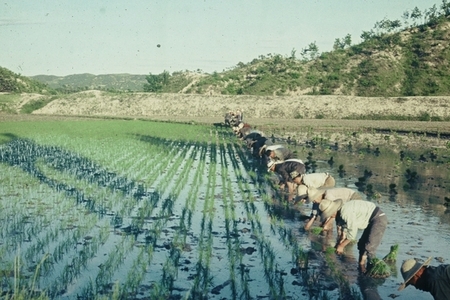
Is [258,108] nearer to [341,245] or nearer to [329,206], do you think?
[329,206]

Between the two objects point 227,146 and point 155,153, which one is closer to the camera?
point 155,153

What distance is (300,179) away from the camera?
946 centimetres

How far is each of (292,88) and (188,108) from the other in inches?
657

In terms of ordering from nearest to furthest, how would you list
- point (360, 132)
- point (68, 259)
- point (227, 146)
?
point (68, 259)
point (227, 146)
point (360, 132)

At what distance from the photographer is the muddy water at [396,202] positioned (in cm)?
705

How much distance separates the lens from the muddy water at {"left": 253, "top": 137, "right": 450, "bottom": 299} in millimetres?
7047

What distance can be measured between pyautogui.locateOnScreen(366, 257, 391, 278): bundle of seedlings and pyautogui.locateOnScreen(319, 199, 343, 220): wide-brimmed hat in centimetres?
105

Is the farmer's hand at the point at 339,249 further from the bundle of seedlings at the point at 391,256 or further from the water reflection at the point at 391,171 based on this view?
the water reflection at the point at 391,171

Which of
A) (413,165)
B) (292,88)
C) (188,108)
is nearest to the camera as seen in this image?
(413,165)

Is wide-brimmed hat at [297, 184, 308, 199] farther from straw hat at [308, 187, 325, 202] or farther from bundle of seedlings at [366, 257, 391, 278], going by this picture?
bundle of seedlings at [366, 257, 391, 278]

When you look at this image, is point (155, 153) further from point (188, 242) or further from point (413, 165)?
point (188, 242)

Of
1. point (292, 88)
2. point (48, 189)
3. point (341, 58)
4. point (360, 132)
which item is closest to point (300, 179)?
point (48, 189)

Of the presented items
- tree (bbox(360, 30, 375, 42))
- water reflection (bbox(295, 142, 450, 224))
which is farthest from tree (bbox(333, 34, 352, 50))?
water reflection (bbox(295, 142, 450, 224))

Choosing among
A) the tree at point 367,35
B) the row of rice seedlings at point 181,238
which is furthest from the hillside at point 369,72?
the row of rice seedlings at point 181,238
